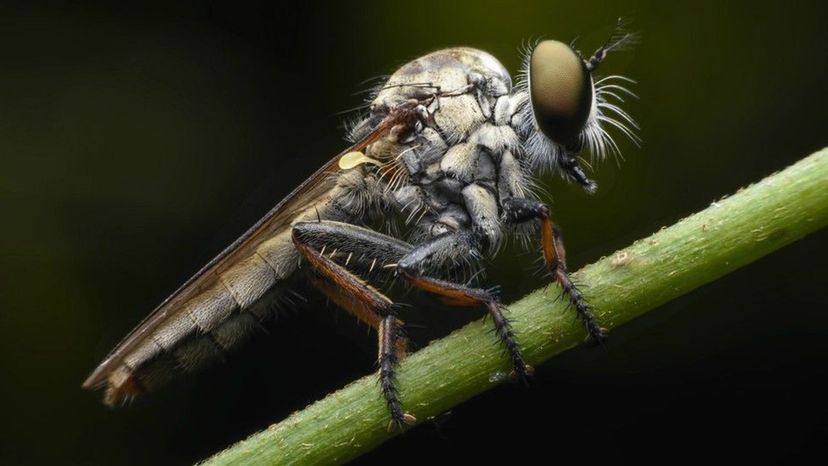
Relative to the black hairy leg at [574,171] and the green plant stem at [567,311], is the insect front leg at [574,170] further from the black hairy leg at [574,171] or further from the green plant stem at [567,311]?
the green plant stem at [567,311]

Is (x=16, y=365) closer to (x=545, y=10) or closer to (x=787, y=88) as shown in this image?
(x=545, y=10)

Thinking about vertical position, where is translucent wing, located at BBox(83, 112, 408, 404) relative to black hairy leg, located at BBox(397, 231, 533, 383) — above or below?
above

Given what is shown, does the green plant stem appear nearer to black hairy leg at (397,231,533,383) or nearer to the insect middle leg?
black hairy leg at (397,231,533,383)

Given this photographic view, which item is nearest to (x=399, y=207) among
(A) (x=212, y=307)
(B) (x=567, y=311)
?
(A) (x=212, y=307)

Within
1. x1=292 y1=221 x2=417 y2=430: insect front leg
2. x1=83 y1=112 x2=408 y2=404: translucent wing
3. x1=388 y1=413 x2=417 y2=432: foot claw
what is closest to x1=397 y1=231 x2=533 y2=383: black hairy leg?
x1=292 y1=221 x2=417 y2=430: insect front leg

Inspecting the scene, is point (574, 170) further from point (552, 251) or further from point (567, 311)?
point (567, 311)

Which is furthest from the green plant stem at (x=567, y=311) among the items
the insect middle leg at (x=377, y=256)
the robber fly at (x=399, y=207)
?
the robber fly at (x=399, y=207)

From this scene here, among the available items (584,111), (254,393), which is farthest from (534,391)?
(584,111)
